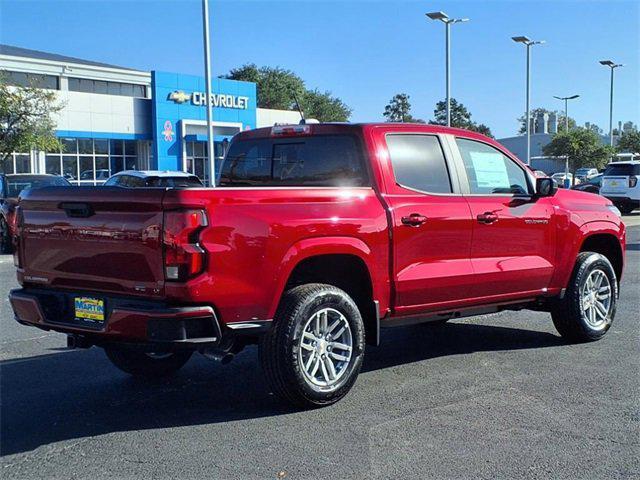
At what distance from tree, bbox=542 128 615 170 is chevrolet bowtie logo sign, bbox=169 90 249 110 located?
28495mm

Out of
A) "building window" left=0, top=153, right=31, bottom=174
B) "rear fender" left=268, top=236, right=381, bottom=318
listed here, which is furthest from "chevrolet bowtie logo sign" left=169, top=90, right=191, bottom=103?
"rear fender" left=268, top=236, right=381, bottom=318

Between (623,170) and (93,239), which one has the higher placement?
(623,170)

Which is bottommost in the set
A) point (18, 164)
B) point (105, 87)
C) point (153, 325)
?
point (153, 325)

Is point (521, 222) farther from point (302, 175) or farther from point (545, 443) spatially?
point (545, 443)

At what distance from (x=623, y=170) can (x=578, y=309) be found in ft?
66.6

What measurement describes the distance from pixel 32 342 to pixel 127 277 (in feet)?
9.99

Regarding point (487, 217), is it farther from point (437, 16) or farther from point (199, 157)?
point (199, 157)

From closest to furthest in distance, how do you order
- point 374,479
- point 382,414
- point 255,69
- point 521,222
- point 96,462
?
1. point 374,479
2. point 96,462
3. point 382,414
4. point 521,222
5. point 255,69

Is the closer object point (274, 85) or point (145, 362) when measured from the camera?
point (145, 362)

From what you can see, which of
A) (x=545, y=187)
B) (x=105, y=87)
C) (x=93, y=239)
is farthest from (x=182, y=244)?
(x=105, y=87)

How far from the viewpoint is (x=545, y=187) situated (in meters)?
6.31

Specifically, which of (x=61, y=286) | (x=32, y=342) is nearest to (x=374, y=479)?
(x=61, y=286)

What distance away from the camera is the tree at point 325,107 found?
69.8 metres

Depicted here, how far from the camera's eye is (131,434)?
171 inches
